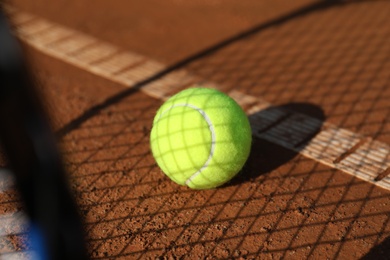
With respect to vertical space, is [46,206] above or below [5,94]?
below

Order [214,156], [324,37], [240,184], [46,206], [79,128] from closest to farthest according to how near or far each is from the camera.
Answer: [46,206]
[214,156]
[240,184]
[79,128]
[324,37]

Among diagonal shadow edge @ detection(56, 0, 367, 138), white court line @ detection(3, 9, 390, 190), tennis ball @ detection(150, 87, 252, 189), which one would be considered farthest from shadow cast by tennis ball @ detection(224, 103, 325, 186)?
diagonal shadow edge @ detection(56, 0, 367, 138)

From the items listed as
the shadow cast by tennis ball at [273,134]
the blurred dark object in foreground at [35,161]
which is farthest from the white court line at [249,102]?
the blurred dark object in foreground at [35,161]

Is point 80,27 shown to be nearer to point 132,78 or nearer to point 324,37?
point 132,78

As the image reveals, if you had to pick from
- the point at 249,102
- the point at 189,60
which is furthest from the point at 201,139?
the point at 189,60

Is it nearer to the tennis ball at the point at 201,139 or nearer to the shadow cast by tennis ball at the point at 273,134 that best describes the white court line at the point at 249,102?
the shadow cast by tennis ball at the point at 273,134

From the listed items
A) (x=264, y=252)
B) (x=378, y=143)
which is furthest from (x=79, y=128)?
(x=378, y=143)
